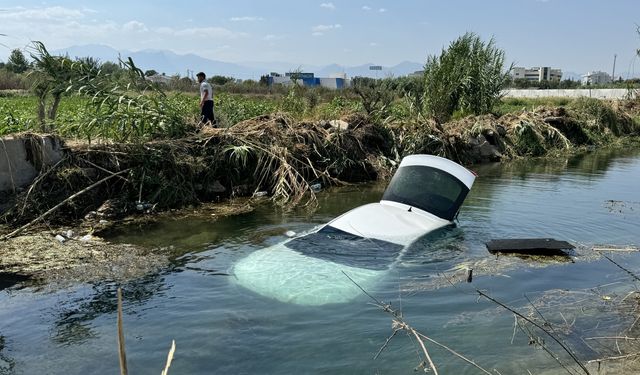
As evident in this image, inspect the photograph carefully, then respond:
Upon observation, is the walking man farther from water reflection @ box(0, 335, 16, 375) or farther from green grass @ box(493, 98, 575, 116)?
green grass @ box(493, 98, 575, 116)

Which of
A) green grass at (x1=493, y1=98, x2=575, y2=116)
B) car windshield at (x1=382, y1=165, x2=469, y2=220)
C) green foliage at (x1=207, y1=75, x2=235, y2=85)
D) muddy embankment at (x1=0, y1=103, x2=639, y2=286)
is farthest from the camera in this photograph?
green foliage at (x1=207, y1=75, x2=235, y2=85)

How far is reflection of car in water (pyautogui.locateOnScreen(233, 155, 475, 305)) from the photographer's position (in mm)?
5895

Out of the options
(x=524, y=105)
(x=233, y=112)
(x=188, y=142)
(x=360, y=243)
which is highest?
(x=233, y=112)

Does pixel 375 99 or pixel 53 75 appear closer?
pixel 53 75

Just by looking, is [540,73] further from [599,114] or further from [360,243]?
[360,243]

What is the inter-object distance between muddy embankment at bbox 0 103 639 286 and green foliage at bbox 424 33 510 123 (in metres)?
3.50

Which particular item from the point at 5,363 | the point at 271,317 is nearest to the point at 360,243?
the point at 271,317

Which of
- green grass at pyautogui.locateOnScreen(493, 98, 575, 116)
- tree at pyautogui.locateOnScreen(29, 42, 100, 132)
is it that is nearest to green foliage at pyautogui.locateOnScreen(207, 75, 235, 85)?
green grass at pyautogui.locateOnScreen(493, 98, 575, 116)

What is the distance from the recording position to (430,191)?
27.8ft

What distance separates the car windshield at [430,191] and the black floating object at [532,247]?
2.91 feet

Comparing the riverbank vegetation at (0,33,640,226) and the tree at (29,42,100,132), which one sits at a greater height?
the tree at (29,42,100,132)

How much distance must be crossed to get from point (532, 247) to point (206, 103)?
9.27 metres

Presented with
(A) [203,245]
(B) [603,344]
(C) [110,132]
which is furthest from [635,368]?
(C) [110,132]

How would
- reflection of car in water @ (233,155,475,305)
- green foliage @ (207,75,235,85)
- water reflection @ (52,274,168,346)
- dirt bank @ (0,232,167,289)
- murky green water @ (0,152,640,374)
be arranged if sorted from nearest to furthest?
1. murky green water @ (0,152,640,374)
2. water reflection @ (52,274,168,346)
3. reflection of car in water @ (233,155,475,305)
4. dirt bank @ (0,232,167,289)
5. green foliage @ (207,75,235,85)
